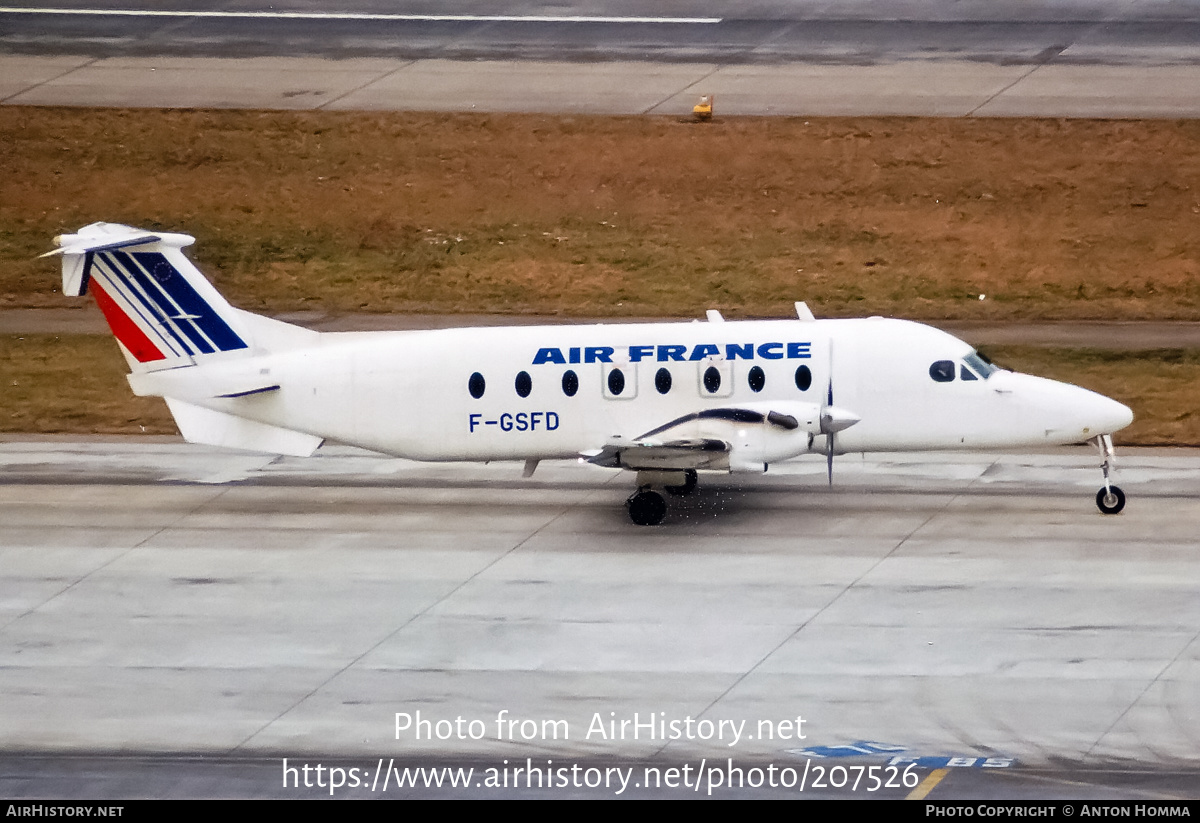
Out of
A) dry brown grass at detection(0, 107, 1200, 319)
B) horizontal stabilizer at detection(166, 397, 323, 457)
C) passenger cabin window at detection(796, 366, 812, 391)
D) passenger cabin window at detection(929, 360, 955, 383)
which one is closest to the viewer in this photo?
passenger cabin window at detection(796, 366, 812, 391)

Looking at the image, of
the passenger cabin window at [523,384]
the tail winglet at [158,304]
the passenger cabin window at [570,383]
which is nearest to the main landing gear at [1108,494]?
the passenger cabin window at [570,383]

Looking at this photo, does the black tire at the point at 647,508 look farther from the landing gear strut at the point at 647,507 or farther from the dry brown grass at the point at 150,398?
the dry brown grass at the point at 150,398

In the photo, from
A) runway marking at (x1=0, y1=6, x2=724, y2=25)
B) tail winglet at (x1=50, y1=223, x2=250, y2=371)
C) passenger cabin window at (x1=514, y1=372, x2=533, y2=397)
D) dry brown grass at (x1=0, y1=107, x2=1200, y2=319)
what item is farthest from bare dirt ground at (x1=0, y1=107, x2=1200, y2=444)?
passenger cabin window at (x1=514, y1=372, x2=533, y2=397)

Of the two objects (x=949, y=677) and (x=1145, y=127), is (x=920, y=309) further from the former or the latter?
(x=949, y=677)

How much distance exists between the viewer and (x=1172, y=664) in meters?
21.4

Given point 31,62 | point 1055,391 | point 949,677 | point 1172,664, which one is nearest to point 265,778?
point 949,677

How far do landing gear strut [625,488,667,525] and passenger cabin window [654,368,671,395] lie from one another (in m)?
1.46

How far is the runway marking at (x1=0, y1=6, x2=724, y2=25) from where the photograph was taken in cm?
5259

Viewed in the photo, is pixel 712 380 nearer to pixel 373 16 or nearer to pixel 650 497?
pixel 650 497

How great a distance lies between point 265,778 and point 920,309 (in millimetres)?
23618

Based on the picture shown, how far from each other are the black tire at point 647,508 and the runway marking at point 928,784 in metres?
9.02

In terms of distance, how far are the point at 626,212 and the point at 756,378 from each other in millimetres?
17841

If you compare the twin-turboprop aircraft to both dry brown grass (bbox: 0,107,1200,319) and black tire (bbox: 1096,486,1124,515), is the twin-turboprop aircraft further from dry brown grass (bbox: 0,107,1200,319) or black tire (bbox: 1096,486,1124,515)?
dry brown grass (bbox: 0,107,1200,319)

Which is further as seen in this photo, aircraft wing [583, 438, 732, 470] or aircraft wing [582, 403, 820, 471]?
aircraft wing [582, 403, 820, 471]
